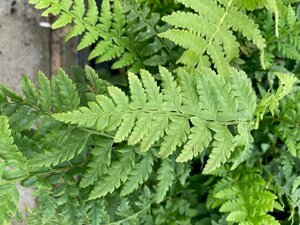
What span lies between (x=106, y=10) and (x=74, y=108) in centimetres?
38

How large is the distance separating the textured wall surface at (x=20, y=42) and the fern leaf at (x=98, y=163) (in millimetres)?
893

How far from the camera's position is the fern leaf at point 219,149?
1.33m

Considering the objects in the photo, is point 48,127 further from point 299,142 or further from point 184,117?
point 299,142

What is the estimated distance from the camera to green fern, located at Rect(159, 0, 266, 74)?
1.50 metres

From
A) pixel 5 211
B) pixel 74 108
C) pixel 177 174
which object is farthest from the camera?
pixel 177 174

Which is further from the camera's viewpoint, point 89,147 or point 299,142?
point 299,142

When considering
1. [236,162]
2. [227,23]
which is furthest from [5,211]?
[227,23]

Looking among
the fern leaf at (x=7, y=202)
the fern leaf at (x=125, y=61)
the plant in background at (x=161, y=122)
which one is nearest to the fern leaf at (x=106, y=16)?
the plant in background at (x=161, y=122)

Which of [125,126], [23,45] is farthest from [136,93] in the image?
[23,45]

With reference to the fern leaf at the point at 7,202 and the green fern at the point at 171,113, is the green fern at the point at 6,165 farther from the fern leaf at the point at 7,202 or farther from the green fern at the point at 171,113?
the green fern at the point at 171,113

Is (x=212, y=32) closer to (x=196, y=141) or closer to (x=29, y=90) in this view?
(x=196, y=141)

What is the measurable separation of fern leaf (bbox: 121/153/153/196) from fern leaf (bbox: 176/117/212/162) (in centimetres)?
22

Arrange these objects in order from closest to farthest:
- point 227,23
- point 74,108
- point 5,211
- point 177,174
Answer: point 5,211, point 74,108, point 227,23, point 177,174

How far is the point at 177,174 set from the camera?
165 centimetres
